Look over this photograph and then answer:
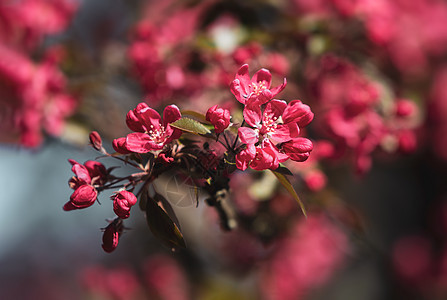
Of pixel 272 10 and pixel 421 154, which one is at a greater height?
pixel 272 10

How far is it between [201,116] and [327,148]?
1.61ft

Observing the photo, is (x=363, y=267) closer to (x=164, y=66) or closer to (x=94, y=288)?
(x=94, y=288)

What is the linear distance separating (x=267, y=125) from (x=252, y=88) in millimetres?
58

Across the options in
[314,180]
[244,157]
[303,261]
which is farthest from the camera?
[303,261]

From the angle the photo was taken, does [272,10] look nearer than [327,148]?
No

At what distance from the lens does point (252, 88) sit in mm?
566

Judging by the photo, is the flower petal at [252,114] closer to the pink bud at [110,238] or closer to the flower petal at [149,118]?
the flower petal at [149,118]

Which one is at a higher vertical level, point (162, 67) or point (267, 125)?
point (267, 125)

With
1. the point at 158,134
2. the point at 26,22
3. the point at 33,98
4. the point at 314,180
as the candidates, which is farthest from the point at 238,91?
the point at 26,22

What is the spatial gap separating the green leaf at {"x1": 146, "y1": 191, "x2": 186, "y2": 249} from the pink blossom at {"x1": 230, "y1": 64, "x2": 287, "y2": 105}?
191 millimetres

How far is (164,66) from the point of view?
3.66ft

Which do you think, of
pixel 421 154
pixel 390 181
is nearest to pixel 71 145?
pixel 421 154

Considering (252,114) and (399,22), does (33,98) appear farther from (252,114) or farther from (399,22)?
(399,22)

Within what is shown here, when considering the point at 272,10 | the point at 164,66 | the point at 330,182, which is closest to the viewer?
the point at 164,66
